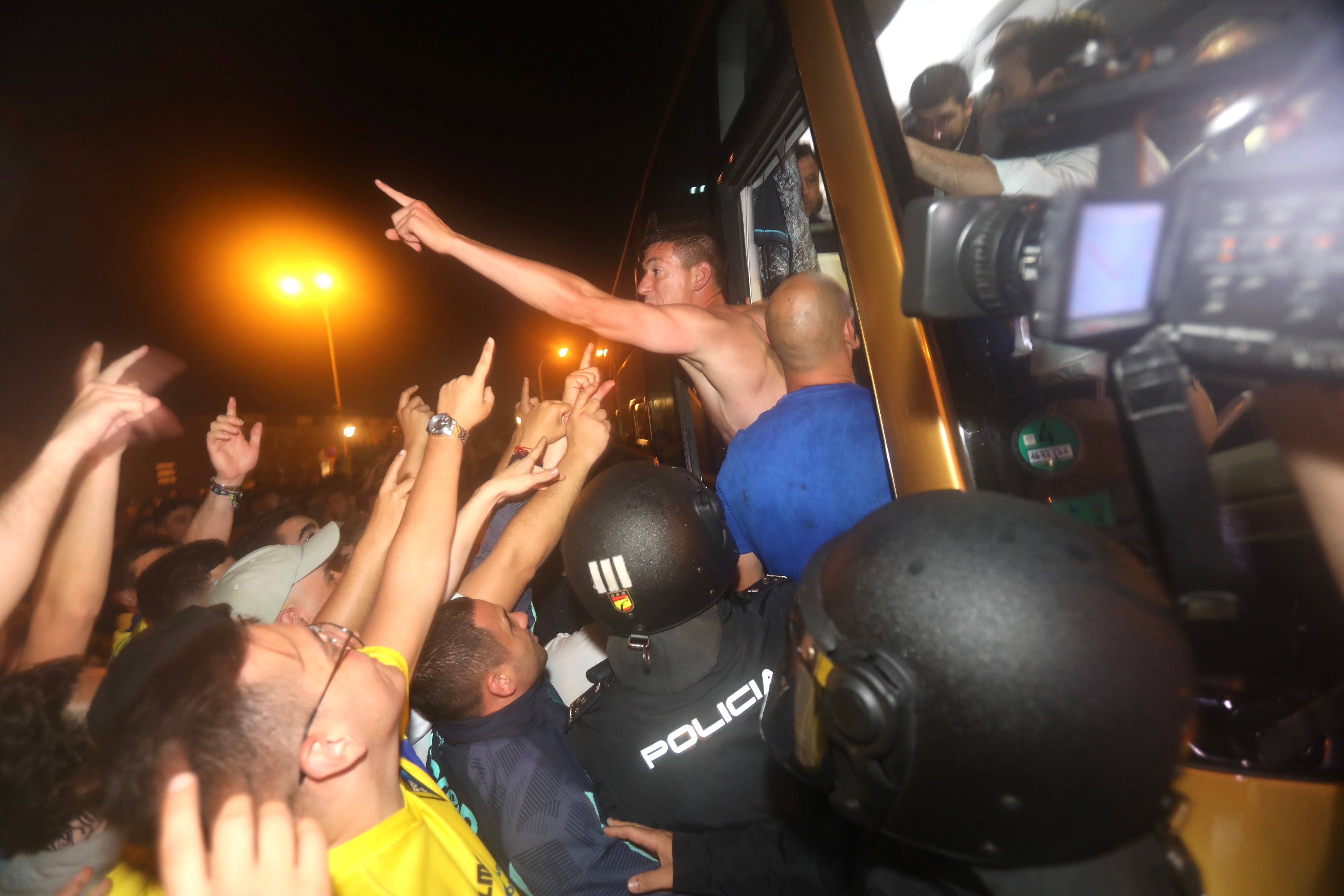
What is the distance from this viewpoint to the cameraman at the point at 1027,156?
124 cm

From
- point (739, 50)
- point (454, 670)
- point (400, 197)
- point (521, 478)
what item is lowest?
point (454, 670)

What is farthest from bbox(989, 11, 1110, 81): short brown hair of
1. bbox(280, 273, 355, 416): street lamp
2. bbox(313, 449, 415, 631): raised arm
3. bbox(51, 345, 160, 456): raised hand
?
bbox(280, 273, 355, 416): street lamp

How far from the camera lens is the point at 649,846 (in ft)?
5.87

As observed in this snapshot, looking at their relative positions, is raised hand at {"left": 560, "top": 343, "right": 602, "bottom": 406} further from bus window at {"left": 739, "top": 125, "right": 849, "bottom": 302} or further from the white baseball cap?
the white baseball cap

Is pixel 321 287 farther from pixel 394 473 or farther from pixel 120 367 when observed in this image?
pixel 394 473

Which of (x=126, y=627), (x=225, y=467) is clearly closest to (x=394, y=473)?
(x=225, y=467)

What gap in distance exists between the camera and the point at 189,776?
0.99 m

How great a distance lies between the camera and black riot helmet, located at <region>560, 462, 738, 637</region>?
72.2 inches

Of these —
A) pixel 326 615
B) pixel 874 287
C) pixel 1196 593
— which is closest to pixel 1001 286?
pixel 1196 593

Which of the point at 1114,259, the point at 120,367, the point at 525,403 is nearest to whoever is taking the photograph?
the point at 1114,259

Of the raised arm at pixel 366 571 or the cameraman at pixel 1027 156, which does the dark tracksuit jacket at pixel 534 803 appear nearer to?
the raised arm at pixel 366 571

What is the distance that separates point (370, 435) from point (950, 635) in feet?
96.6

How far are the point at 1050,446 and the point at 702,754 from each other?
1.24 metres

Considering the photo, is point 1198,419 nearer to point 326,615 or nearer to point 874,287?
point 874,287
